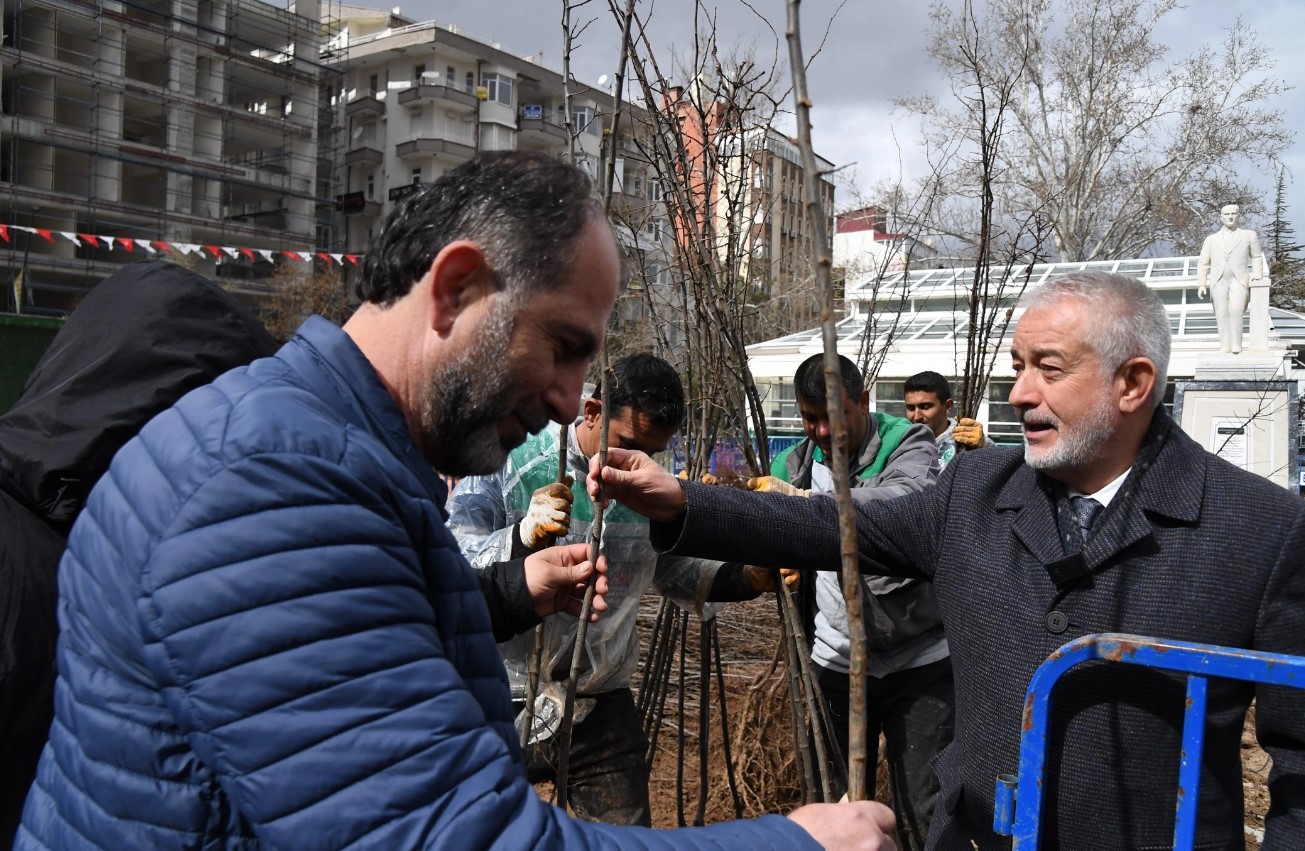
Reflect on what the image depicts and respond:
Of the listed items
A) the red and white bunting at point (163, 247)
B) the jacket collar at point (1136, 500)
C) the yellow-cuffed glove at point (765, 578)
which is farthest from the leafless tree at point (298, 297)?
the jacket collar at point (1136, 500)

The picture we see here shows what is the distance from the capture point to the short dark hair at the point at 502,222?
3.68ft

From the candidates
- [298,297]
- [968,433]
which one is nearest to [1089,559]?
[968,433]

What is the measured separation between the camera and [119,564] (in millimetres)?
924

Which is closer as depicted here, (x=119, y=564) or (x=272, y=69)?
(x=119, y=564)

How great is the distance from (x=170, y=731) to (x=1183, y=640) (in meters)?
1.61

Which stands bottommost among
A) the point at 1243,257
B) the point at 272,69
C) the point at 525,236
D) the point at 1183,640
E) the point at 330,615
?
the point at 1183,640

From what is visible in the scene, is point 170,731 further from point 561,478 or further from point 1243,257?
point 1243,257

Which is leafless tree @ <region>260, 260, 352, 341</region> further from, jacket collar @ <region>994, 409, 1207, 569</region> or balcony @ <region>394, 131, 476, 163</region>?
jacket collar @ <region>994, 409, 1207, 569</region>

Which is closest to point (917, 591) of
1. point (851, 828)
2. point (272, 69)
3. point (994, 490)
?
point (994, 490)

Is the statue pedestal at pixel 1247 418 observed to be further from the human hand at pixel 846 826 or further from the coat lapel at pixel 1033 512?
A: the human hand at pixel 846 826

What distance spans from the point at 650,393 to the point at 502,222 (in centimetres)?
170

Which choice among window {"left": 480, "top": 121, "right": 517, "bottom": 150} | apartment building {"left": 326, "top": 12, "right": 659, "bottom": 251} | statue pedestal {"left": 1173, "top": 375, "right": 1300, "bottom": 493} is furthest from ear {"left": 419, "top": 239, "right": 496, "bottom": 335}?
window {"left": 480, "top": 121, "right": 517, "bottom": 150}

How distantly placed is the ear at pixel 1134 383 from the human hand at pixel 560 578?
1106 mm

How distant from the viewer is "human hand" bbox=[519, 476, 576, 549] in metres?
2.40
